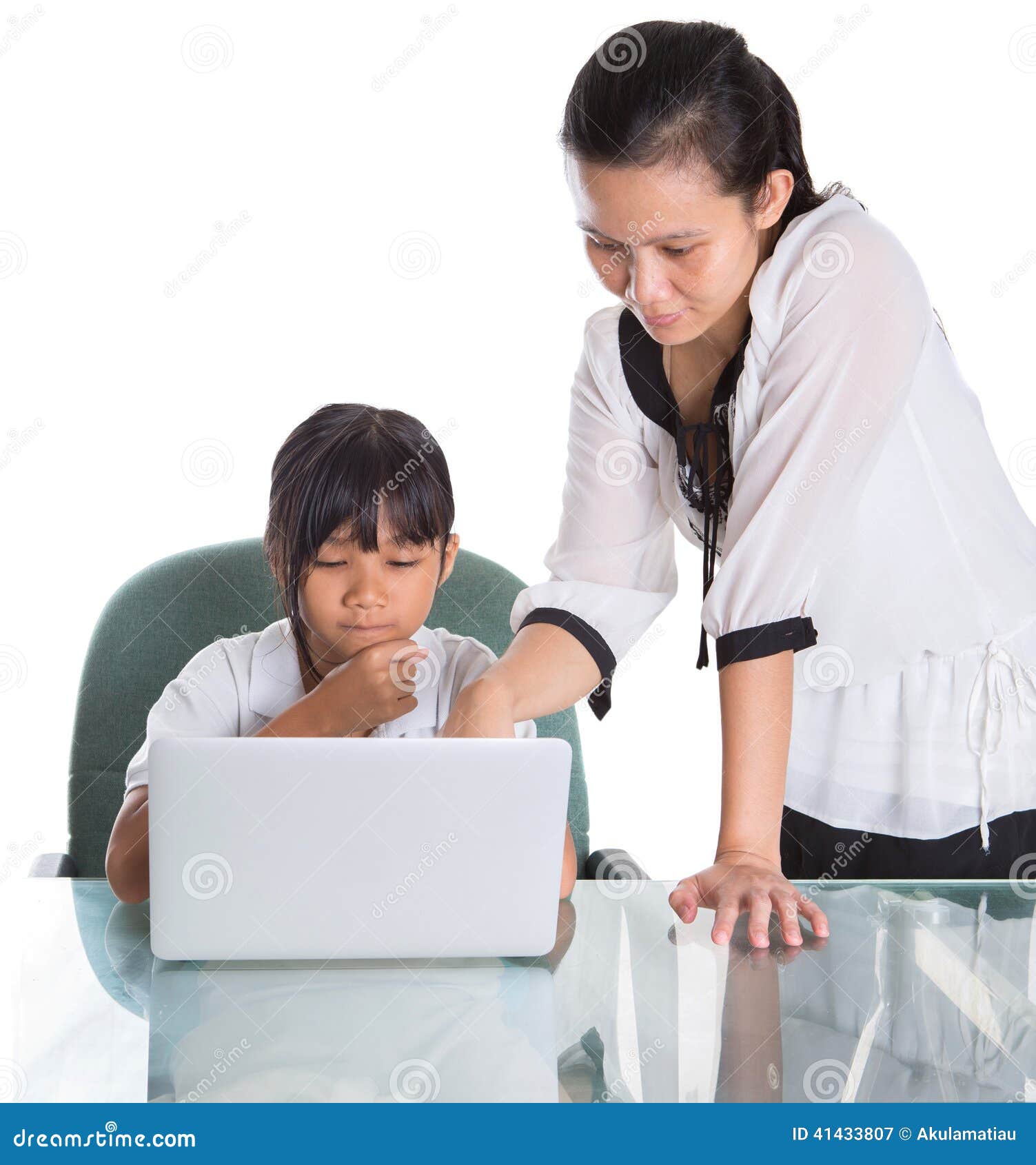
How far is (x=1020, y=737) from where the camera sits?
4.35ft

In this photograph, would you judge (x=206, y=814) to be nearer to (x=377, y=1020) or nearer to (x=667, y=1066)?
(x=377, y=1020)

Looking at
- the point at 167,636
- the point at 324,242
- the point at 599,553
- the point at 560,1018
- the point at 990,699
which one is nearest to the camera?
the point at 560,1018

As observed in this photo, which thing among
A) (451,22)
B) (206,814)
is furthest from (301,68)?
(206,814)

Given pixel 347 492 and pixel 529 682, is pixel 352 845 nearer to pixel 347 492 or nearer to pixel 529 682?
pixel 529 682

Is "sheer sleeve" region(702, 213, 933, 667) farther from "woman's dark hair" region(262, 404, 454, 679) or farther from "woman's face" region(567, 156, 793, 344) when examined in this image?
"woman's dark hair" region(262, 404, 454, 679)

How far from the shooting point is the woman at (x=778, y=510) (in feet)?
3.73

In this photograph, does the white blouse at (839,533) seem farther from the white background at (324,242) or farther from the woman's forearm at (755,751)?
the white background at (324,242)

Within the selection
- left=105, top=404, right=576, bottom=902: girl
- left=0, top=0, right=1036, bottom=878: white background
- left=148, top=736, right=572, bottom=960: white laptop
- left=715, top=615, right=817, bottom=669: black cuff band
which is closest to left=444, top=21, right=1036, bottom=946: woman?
left=715, top=615, right=817, bottom=669: black cuff band

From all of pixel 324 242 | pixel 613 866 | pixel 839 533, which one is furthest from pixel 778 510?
pixel 324 242

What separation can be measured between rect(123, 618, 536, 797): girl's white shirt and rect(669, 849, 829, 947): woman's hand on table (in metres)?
0.39

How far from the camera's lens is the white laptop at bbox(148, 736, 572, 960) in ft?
2.77

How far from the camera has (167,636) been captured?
1814 millimetres

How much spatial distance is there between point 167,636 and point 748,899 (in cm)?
107

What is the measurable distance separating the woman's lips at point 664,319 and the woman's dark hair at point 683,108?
12cm
